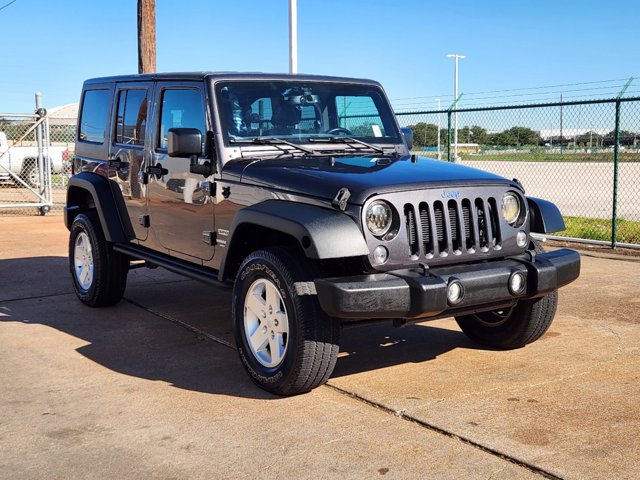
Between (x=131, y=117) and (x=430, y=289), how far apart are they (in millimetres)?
3450

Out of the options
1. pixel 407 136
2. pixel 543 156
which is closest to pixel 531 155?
pixel 543 156

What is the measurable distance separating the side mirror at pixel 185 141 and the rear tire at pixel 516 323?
2.29 meters

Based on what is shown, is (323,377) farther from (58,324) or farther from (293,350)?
(58,324)

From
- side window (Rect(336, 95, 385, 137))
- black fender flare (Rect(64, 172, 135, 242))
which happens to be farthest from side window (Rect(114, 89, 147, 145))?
side window (Rect(336, 95, 385, 137))

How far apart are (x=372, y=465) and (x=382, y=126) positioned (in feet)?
10.4

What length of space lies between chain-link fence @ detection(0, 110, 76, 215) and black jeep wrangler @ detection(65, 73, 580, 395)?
9.71m

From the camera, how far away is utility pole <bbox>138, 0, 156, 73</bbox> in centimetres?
1505

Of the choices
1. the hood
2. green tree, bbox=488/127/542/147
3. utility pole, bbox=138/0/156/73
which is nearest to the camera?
the hood

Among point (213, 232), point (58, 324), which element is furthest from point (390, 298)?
point (58, 324)

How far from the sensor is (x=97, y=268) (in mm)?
6863

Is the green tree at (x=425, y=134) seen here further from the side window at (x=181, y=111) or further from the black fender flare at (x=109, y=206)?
the side window at (x=181, y=111)

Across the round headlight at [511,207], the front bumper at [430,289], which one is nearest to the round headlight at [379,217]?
the front bumper at [430,289]

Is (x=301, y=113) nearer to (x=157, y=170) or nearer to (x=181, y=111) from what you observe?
(x=181, y=111)

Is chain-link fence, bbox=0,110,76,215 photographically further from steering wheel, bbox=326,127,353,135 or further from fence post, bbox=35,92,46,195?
steering wheel, bbox=326,127,353,135
